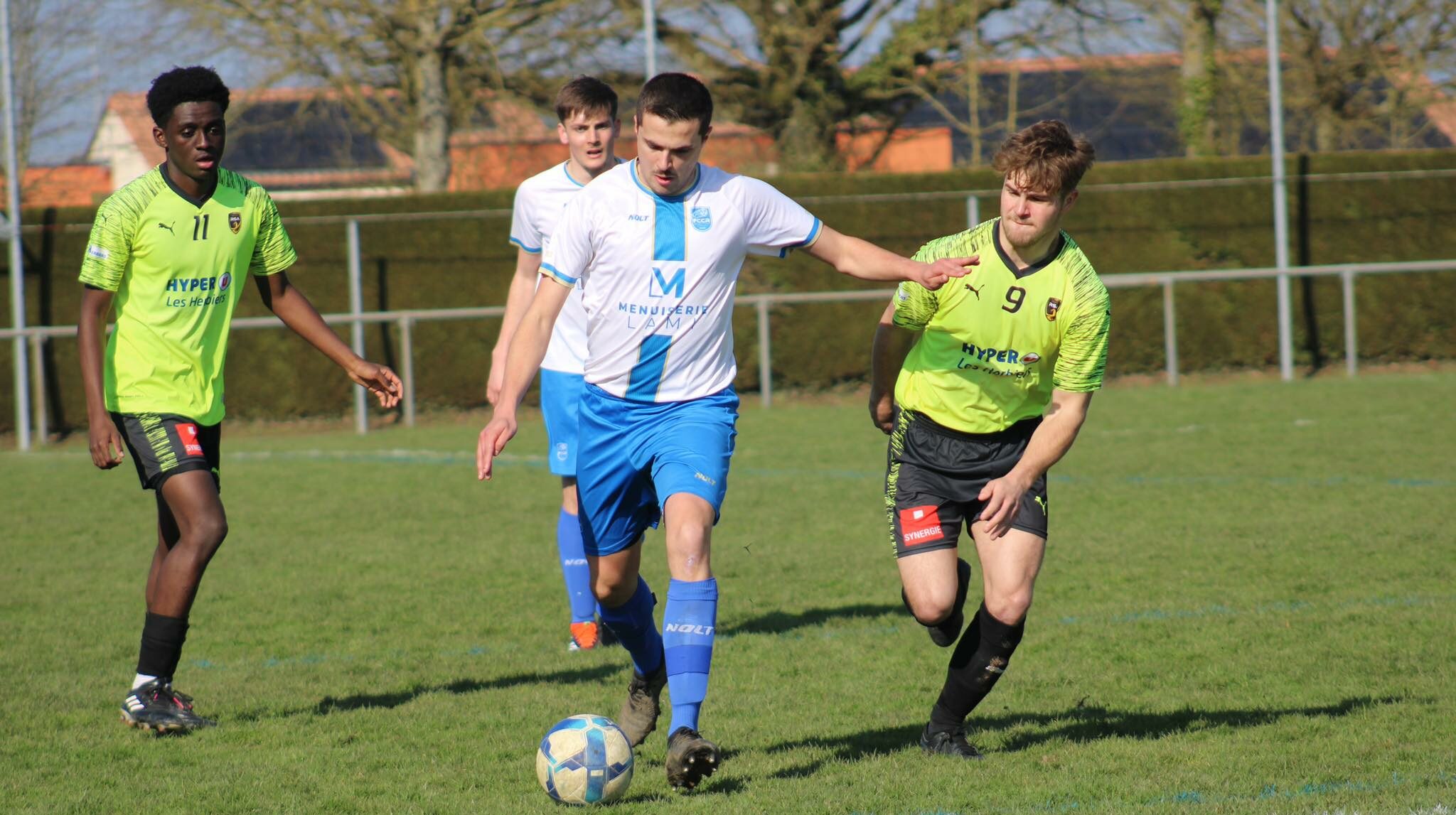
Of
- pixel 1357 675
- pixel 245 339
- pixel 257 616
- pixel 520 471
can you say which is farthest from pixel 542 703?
pixel 245 339

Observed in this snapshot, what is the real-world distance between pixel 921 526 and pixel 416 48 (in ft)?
58.9

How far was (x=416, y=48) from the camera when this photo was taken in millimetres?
21016

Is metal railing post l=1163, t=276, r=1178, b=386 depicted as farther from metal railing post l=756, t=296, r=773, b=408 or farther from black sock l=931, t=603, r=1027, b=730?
black sock l=931, t=603, r=1027, b=730

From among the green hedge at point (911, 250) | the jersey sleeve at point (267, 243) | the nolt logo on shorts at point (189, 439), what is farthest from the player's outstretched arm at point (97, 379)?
the green hedge at point (911, 250)

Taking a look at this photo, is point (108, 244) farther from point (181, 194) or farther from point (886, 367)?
point (886, 367)

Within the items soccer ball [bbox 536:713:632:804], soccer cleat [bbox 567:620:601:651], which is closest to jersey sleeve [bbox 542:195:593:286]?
soccer ball [bbox 536:713:632:804]

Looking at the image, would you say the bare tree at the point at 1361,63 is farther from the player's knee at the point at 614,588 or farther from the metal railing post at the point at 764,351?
the player's knee at the point at 614,588

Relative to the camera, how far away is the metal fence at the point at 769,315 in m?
17.1

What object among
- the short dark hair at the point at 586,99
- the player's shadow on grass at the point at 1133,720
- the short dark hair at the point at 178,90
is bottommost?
the player's shadow on grass at the point at 1133,720

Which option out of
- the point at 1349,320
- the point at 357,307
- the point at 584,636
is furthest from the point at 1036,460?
the point at 1349,320

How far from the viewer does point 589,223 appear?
449 cm

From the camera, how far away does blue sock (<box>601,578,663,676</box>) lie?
4.73 meters

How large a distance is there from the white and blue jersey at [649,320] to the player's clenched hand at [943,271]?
0.46m

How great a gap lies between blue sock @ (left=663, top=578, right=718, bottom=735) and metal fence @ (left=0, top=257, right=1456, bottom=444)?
519 inches
